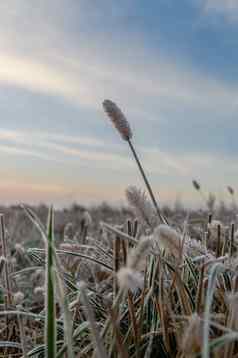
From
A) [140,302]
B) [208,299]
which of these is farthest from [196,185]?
[208,299]

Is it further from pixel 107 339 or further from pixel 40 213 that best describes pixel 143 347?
pixel 40 213

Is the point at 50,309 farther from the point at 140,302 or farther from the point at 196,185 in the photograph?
the point at 196,185

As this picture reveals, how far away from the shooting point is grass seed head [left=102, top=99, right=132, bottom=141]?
1315mm

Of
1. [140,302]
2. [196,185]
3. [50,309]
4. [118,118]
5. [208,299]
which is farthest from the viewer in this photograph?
[196,185]

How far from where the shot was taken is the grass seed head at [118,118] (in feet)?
4.32

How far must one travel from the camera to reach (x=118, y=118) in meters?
1.33

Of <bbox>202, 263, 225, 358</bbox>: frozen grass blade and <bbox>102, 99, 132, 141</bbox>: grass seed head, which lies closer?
<bbox>202, 263, 225, 358</bbox>: frozen grass blade

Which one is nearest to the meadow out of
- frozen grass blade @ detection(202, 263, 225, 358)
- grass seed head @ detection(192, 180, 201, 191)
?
frozen grass blade @ detection(202, 263, 225, 358)

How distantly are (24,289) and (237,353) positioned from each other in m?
2.01

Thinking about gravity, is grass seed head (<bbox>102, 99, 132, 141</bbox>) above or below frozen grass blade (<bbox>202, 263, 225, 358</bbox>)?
above

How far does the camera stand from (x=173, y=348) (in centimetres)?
130

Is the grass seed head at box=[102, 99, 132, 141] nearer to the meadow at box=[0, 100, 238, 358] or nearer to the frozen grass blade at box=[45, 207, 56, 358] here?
the meadow at box=[0, 100, 238, 358]

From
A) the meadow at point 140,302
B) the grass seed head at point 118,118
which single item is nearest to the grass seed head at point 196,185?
the meadow at point 140,302

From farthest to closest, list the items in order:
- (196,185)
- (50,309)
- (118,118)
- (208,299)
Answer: (196,185) → (118,118) → (50,309) → (208,299)
